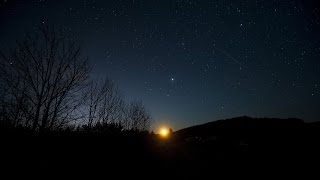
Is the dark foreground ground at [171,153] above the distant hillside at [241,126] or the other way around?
the other way around

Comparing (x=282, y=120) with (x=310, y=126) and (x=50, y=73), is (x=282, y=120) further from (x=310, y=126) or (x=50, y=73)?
(x=50, y=73)

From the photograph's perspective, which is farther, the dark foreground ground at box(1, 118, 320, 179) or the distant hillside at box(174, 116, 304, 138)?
the distant hillside at box(174, 116, 304, 138)

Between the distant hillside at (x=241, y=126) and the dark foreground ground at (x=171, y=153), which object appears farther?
the distant hillside at (x=241, y=126)

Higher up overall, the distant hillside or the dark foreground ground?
the distant hillside

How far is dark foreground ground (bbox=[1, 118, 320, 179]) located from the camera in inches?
220

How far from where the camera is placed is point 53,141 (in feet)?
21.6

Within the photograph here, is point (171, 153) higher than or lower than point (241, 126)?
lower

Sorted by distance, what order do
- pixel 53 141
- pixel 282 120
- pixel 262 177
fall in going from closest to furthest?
pixel 262 177 < pixel 53 141 < pixel 282 120

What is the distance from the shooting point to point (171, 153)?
717 centimetres

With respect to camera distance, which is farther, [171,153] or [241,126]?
[241,126]

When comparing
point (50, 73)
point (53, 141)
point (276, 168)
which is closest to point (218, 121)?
point (276, 168)

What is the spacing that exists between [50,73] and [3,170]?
408 inches

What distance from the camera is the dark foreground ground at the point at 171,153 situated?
5590 mm

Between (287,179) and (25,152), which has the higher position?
(25,152)
